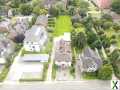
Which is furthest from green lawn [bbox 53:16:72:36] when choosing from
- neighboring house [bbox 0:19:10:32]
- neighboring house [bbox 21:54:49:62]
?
neighboring house [bbox 0:19:10:32]

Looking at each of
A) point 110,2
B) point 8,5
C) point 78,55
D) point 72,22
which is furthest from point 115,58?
point 8,5

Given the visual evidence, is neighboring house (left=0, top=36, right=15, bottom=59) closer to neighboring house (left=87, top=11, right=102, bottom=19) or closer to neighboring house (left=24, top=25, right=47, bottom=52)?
neighboring house (left=24, top=25, right=47, bottom=52)

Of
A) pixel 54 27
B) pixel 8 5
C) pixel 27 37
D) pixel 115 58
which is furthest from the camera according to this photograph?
pixel 8 5

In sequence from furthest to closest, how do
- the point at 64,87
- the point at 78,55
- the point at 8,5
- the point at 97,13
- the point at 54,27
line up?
the point at 8,5
the point at 97,13
the point at 54,27
the point at 78,55
the point at 64,87

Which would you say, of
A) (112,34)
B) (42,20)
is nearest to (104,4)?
(112,34)

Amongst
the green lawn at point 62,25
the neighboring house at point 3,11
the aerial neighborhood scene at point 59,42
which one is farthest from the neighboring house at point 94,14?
the neighboring house at point 3,11

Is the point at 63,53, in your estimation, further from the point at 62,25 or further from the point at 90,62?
the point at 62,25

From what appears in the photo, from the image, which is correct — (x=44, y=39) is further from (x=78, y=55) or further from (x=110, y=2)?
(x=110, y=2)
